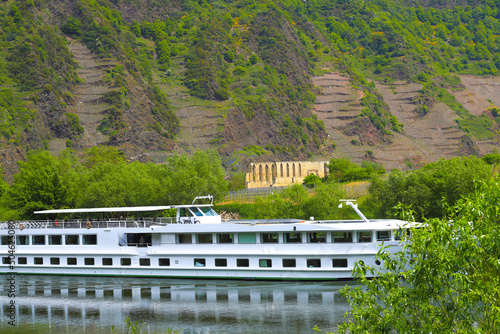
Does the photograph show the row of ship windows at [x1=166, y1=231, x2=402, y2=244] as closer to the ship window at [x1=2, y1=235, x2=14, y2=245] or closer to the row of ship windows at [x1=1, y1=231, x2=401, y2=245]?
the row of ship windows at [x1=1, y1=231, x2=401, y2=245]

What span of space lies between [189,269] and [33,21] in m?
149

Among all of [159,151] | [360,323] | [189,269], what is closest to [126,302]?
[189,269]

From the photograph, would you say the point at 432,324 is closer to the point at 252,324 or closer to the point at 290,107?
the point at 252,324

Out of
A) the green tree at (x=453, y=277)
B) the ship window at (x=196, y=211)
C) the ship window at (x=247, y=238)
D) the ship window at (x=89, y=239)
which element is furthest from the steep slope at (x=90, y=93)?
the green tree at (x=453, y=277)

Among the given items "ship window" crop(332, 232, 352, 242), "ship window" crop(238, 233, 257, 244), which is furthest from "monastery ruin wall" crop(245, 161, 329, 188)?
"ship window" crop(332, 232, 352, 242)

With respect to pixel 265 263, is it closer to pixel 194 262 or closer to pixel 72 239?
pixel 194 262

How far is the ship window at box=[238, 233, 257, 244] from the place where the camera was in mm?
38000

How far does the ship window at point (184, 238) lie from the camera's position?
130ft

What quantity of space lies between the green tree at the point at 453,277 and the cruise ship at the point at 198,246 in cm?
1821

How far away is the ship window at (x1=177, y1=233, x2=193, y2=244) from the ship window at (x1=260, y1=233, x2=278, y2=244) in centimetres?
479

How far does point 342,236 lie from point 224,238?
7.29 meters

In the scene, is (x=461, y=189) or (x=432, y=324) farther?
(x=461, y=189)

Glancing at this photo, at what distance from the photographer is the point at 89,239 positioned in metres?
42.6

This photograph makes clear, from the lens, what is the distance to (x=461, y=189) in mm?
54312
